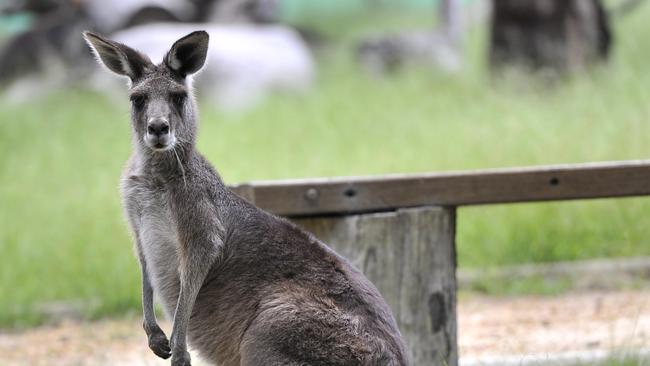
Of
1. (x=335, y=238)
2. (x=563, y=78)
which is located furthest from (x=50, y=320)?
(x=563, y=78)

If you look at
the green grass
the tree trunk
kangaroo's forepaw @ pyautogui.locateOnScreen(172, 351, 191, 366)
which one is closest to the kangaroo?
kangaroo's forepaw @ pyautogui.locateOnScreen(172, 351, 191, 366)

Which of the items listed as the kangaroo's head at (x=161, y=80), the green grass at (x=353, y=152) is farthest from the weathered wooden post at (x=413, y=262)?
the green grass at (x=353, y=152)

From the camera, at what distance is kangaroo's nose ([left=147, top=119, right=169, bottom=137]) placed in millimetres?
3166

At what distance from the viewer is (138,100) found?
3322 mm

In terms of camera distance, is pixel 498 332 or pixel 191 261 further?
pixel 498 332

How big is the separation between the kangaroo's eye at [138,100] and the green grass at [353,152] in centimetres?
353

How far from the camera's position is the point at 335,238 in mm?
4418

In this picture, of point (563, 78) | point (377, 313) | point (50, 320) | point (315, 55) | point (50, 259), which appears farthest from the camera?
point (315, 55)

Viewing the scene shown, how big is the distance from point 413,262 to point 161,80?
60.1 inches

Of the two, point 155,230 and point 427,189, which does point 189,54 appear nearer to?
point 155,230

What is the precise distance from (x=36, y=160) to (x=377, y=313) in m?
6.95

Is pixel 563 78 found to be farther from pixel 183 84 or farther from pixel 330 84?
pixel 183 84

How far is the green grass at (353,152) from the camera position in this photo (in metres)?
7.14

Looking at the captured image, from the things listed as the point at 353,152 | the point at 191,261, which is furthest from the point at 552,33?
the point at 191,261
